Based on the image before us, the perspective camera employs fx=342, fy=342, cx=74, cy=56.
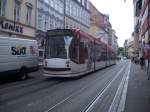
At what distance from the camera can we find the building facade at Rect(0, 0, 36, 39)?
30453mm

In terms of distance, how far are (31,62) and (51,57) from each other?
209 cm

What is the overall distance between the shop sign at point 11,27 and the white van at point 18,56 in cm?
736

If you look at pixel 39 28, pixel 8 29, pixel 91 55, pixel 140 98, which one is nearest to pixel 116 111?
pixel 140 98

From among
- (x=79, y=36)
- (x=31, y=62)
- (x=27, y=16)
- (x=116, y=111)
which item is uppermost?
(x=27, y=16)

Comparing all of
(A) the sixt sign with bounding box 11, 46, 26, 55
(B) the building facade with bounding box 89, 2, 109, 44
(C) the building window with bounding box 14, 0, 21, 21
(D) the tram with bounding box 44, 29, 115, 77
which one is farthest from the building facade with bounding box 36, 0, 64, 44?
(B) the building facade with bounding box 89, 2, 109, 44

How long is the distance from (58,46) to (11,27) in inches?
451

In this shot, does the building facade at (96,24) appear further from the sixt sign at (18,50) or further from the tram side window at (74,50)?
the sixt sign at (18,50)

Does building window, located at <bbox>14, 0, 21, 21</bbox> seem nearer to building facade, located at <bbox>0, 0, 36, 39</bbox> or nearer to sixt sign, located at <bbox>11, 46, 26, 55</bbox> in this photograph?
building facade, located at <bbox>0, 0, 36, 39</bbox>

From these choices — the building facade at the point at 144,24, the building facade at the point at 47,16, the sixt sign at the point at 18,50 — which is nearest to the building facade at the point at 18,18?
the building facade at the point at 47,16

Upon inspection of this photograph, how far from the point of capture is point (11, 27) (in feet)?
103

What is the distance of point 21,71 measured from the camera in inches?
834

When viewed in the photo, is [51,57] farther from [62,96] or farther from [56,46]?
[62,96]

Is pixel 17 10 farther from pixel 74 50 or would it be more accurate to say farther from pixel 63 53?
pixel 63 53

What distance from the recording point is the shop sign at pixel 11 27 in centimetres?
2981
